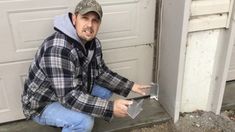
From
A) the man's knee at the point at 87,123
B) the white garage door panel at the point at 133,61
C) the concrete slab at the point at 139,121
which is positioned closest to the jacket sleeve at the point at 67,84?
the man's knee at the point at 87,123

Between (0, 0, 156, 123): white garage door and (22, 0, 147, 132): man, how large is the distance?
39cm

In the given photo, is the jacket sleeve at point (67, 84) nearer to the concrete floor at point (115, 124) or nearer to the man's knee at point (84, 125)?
the man's knee at point (84, 125)

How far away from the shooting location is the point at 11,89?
2.75m

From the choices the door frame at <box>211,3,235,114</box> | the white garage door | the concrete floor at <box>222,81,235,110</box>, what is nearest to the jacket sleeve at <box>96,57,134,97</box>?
the white garage door

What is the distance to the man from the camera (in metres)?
2.11

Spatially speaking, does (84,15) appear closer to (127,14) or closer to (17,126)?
(127,14)

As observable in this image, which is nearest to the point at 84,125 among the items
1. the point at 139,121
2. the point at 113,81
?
the point at 113,81

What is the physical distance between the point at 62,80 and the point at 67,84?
0.15 feet

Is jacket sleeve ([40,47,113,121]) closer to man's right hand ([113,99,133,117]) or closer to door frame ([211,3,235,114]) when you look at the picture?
man's right hand ([113,99,133,117])

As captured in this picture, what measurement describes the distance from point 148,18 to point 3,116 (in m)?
1.67

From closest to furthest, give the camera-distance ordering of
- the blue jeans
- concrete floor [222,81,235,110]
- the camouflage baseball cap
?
the camouflage baseball cap, the blue jeans, concrete floor [222,81,235,110]

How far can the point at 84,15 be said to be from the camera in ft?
6.95

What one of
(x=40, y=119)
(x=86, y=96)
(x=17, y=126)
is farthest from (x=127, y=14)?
(x=17, y=126)

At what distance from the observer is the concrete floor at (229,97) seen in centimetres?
325
